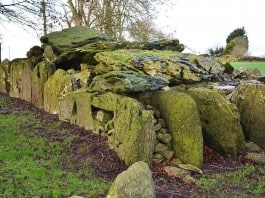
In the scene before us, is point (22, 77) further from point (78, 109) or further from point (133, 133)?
point (133, 133)

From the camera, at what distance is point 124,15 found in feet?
63.0

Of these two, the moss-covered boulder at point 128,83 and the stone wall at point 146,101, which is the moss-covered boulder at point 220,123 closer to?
the stone wall at point 146,101

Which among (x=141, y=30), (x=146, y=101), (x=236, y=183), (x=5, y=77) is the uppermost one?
(x=141, y=30)

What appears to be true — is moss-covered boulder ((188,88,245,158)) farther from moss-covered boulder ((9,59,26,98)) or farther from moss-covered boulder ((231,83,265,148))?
moss-covered boulder ((9,59,26,98))

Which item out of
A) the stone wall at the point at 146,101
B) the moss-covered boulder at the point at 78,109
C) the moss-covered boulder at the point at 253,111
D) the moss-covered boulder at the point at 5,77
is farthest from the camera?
the moss-covered boulder at the point at 5,77

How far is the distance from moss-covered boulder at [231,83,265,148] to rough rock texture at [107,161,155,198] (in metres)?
3.67

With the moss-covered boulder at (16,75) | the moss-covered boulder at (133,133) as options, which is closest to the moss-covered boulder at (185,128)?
the moss-covered boulder at (133,133)

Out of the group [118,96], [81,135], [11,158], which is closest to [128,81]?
[118,96]

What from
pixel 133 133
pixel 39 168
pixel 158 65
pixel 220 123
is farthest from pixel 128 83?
pixel 39 168

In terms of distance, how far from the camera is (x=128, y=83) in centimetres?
727

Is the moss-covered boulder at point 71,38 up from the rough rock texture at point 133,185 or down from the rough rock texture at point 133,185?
up

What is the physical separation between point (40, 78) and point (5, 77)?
281 cm

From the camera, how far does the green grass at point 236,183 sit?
560 cm

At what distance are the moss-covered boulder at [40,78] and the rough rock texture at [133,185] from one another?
612cm
